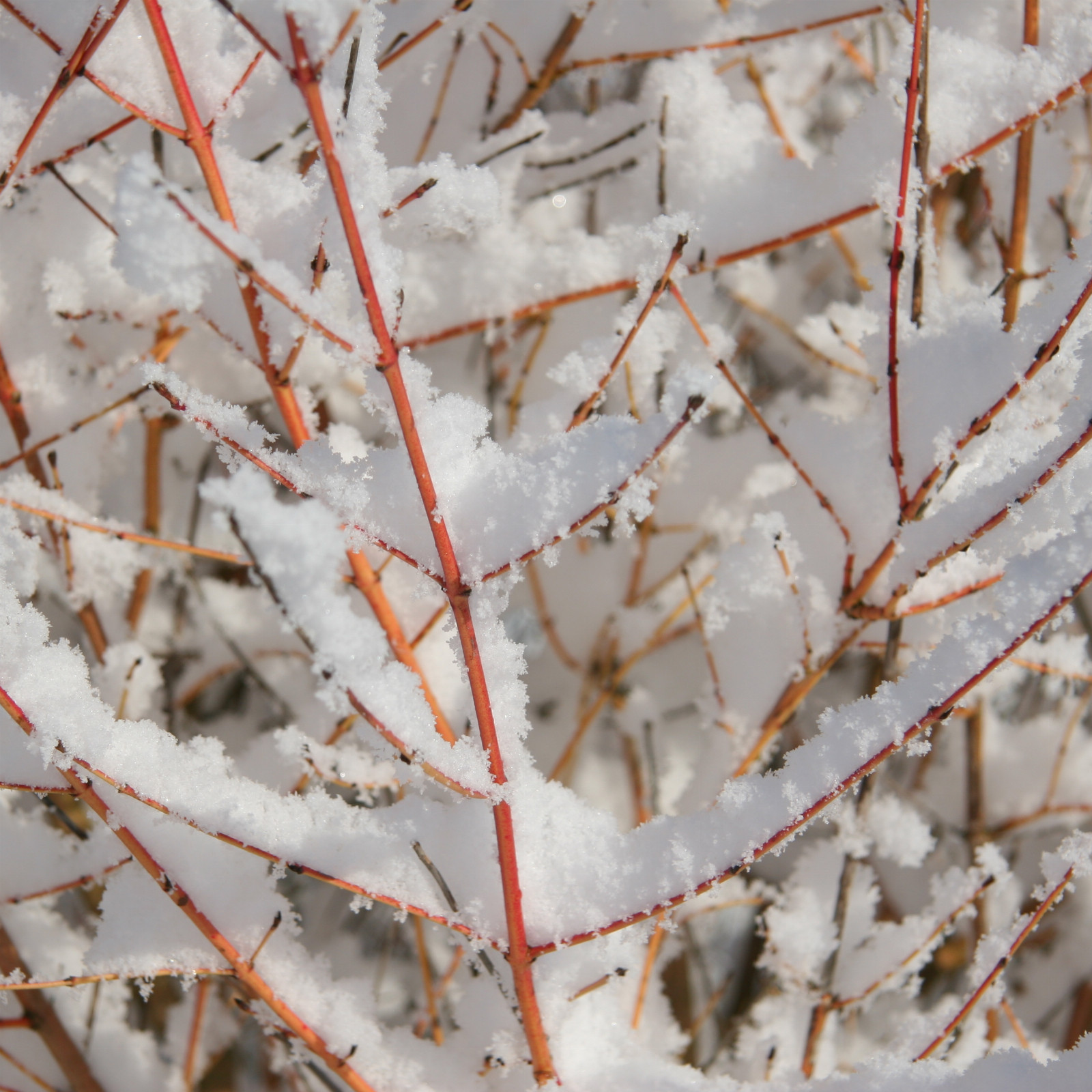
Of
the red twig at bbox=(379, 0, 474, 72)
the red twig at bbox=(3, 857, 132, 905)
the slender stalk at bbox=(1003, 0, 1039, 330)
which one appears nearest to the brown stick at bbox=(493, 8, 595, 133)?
the red twig at bbox=(379, 0, 474, 72)

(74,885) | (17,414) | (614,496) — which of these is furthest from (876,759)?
(17,414)

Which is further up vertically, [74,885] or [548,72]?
[548,72]

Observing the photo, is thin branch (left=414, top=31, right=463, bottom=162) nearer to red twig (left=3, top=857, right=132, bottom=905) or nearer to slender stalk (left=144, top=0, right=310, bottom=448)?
slender stalk (left=144, top=0, right=310, bottom=448)

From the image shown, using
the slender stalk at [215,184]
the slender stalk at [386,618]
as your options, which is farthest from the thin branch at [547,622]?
the slender stalk at [215,184]

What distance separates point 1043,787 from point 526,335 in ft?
3.87

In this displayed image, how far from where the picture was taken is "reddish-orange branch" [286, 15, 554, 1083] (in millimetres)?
389

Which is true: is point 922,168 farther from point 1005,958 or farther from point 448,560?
point 1005,958

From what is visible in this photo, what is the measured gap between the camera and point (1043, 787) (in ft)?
4.48

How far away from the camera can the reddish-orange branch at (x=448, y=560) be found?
0.39 meters

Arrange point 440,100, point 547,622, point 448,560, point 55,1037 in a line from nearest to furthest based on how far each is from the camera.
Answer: point 448,560, point 55,1037, point 440,100, point 547,622

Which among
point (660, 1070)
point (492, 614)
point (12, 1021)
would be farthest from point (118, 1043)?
point (492, 614)

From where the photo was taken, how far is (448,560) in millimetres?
491

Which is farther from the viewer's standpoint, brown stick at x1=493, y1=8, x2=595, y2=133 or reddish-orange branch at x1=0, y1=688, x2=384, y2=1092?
brown stick at x1=493, y1=8, x2=595, y2=133

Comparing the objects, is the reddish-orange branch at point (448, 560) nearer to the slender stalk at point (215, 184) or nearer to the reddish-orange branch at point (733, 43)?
the slender stalk at point (215, 184)
